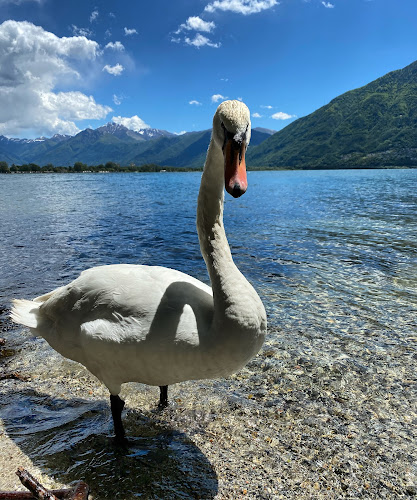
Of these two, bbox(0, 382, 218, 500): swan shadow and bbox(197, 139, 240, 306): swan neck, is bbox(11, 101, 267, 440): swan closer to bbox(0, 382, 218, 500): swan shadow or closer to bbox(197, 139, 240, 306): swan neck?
bbox(197, 139, 240, 306): swan neck

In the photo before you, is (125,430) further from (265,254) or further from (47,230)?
(47,230)

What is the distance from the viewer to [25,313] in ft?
13.7

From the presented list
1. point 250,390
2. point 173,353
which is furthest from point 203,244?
point 250,390

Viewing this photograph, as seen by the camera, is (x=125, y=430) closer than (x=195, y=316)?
No

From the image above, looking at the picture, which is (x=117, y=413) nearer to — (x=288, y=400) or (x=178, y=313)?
(x=178, y=313)

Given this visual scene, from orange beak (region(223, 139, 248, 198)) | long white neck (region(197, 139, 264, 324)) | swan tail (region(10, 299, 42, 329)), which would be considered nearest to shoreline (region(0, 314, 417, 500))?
swan tail (region(10, 299, 42, 329))

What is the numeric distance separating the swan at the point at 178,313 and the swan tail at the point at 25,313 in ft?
1.54

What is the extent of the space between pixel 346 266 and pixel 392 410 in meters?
7.37

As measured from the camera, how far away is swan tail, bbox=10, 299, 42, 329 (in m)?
4.04

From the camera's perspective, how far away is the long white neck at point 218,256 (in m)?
3.02

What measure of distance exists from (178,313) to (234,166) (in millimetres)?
1343

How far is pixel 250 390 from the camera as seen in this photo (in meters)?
5.03

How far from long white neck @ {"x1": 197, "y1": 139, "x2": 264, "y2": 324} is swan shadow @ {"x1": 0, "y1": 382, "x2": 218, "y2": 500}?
1.78 meters

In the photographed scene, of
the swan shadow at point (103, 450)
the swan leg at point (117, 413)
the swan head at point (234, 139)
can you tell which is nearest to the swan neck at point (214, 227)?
the swan head at point (234, 139)
